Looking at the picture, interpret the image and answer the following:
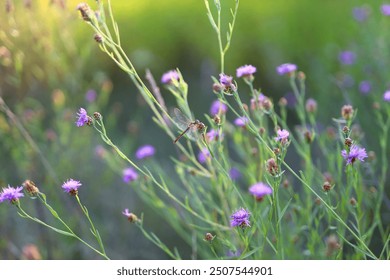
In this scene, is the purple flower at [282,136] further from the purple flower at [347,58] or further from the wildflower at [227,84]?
the purple flower at [347,58]

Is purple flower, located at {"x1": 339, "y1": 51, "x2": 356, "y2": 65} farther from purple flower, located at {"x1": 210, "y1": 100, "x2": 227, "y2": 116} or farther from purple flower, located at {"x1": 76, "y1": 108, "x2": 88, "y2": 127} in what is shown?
purple flower, located at {"x1": 76, "y1": 108, "x2": 88, "y2": 127}

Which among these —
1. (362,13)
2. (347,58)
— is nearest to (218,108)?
(347,58)

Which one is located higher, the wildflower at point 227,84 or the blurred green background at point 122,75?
the blurred green background at point 122,75

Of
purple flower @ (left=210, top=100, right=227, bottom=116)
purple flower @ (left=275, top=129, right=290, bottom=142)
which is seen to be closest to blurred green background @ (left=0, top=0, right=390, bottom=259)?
purple flower @ (left=210, top=100, right=227, bottom=116)

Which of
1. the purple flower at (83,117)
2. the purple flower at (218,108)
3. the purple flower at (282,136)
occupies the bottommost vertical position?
the purple flower at (282,136)

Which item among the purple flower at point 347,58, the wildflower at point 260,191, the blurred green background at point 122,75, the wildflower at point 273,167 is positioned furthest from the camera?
the purple flower at point 347,58

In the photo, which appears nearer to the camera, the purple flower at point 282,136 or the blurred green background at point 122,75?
the purple flower at point 282,136

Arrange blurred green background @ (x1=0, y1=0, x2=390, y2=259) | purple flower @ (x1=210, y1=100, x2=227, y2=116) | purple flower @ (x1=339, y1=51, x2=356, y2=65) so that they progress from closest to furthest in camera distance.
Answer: purple flower @ (x1=210, y1=100, x2=227, y2=116) < blurred green background @ (x1=0, y1=0, x2=390, y2=259) < purple flower @ (x1=339, y1=51, x2=356, y2=65)

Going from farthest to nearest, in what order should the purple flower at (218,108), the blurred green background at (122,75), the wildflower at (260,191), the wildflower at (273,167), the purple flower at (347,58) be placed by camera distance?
1. the purple flower at (347,58)
2. the blurred green background at (122,75)
3. the purple flower at (218,108)
4. the wildflower at (260,191)
5. the wildflower at (273,167)

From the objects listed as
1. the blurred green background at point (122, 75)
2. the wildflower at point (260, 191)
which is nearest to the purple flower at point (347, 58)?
the blurred green background at point (122, 75)
